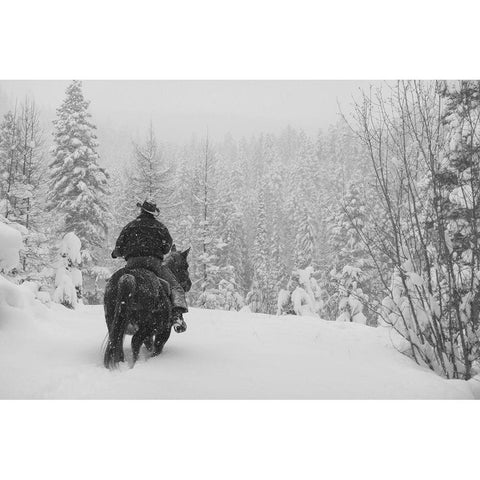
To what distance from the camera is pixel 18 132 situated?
35.8ft

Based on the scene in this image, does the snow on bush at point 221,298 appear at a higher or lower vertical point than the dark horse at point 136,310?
lower

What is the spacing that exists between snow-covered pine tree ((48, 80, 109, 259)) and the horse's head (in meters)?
11.5

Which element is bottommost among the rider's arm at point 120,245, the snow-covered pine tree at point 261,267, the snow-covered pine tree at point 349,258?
the snow-covered pine tree at point 261,267

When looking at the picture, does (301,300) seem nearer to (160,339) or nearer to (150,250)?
(160,339)

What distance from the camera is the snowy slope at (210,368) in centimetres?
436

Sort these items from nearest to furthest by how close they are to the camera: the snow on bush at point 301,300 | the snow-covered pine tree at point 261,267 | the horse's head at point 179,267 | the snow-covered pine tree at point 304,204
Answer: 1. the horse's head at point 179,267
2. the snow on bush at point 301,300
3. the snow-covered pine tree at point 261,267
4. the snow-covered pine tree at point 304,204

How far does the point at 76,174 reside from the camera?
1673 centimetres

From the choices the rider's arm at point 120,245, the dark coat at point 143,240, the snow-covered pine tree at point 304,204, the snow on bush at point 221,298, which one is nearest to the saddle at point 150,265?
the dark coat at point 143,240

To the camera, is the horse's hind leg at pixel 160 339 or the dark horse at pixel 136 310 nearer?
the dark horse at pixel 136 310

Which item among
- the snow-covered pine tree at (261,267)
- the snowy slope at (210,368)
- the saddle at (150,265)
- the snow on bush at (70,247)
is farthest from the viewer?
the snow-covered pine tree at (261,267)

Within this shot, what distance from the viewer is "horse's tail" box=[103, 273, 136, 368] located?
4773 mm

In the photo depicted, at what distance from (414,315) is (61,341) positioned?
181 inches

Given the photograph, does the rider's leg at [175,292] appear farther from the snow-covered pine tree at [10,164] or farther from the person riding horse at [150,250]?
the snow-covered pine tree at [10,164]
